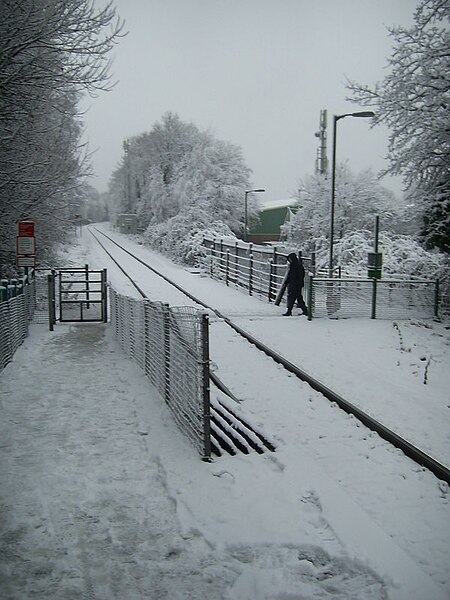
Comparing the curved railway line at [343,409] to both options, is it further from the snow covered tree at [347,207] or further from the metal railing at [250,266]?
the snow covered tree at [347,207]

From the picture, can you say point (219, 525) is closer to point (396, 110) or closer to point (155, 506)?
point (155, 506)

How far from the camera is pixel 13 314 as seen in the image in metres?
11.1

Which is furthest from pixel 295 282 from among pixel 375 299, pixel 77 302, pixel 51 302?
pixel 51 302

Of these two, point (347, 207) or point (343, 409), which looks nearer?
point (343, 409)

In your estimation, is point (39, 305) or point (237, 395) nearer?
point (237, 395)

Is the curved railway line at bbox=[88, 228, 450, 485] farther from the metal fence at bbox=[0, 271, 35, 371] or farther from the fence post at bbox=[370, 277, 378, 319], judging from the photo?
the fence post at bbox=[370, 277, 378, 319]

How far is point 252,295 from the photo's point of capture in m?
21.6

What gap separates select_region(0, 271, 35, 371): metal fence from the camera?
997 centimetres

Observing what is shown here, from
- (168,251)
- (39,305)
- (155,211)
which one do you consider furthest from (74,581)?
(155,211)

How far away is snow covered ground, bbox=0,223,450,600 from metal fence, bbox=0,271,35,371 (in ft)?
2.39

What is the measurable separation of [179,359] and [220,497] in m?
2.19

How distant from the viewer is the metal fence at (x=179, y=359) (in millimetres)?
5965

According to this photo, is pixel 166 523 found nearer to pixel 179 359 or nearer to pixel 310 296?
pixel 179 359

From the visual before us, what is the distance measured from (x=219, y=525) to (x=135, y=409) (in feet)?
10.7
